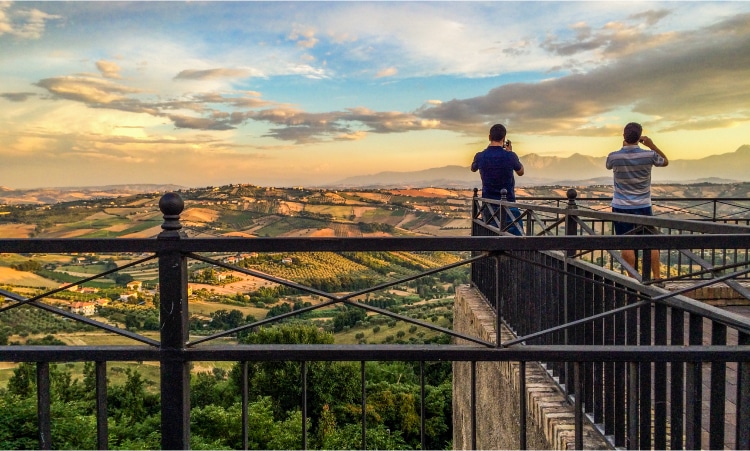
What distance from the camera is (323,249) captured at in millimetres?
2344

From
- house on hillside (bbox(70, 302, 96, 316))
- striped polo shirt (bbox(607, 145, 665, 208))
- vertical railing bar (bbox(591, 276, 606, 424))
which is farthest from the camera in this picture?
house on hillside (bbox(70, 302, 96, 316))

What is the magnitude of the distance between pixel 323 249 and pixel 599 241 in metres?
A: 1.30

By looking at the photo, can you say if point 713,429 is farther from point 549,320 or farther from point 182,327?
point 182,327

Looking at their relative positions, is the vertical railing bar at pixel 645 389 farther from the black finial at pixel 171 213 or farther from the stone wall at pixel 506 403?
the black finial at pixel 171 213

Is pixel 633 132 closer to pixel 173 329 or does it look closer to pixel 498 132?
pixel 498 132

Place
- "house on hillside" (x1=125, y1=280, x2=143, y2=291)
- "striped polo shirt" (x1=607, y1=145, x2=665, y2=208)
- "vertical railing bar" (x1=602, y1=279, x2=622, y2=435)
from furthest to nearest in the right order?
1. "house on hillside" (x1=125, y1=280, x2=143, y2=291)
2. "striped polo shirt" (x1=607, y1=145, x2=665, y2=208)
3. "vertical railing bar" (x1=602, y1=279, x2=622, y2=435)

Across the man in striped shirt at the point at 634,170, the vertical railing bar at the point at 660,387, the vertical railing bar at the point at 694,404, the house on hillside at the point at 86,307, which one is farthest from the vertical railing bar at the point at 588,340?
the house on hillside at the point at 86,307

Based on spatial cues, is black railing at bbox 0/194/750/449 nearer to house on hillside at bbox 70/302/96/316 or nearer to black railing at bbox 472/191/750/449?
black railing at bbox 472/191/750/449

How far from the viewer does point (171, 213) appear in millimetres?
2344

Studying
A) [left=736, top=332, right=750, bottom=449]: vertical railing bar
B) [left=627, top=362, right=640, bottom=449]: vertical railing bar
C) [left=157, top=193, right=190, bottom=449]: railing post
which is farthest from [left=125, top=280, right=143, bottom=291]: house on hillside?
[left=736, top=332, right=750, bottom=449]: vertical railing bar

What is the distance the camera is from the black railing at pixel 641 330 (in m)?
2.28

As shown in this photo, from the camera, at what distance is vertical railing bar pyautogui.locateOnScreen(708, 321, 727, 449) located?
235 centimetres

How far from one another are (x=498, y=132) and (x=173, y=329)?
579 cm

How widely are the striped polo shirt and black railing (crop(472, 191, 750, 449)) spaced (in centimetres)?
99
